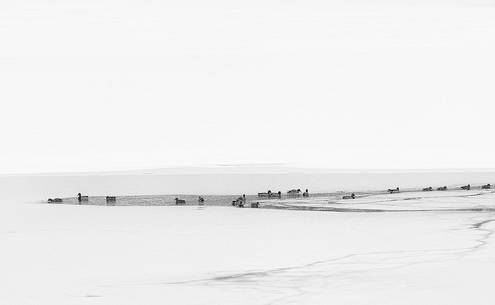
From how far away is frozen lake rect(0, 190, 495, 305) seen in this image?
4.99 m

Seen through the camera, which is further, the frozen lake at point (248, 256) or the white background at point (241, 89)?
the white background at point (241, 89)

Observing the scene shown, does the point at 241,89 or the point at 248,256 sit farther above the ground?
the point at 241,89

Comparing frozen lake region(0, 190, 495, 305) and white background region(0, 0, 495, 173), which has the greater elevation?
white background region(0, 0, 495, 173)

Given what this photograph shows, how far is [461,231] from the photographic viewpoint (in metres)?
7.66

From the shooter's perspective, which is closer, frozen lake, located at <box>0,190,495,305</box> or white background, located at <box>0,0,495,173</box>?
frozen lake, located at <box>0,190,495,305</box>

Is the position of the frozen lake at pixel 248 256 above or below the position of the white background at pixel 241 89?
below

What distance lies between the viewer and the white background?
68.8 ft

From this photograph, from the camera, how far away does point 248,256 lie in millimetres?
6441

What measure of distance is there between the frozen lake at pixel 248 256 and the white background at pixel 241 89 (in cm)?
1007

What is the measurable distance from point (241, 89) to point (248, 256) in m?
18.9

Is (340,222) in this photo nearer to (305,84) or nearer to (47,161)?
(47,161)

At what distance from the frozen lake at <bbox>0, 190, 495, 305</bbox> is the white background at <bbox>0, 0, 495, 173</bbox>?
10073 millimetres

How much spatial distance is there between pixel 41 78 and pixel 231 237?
19.8m

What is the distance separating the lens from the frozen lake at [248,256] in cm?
499
